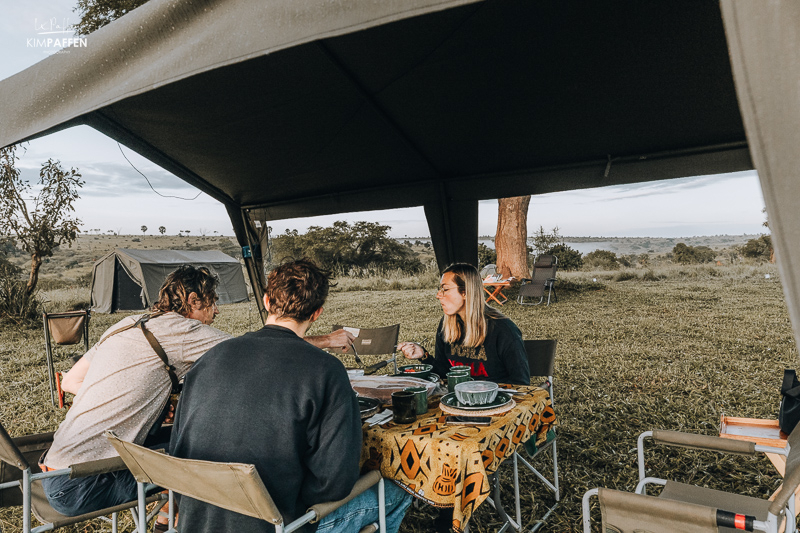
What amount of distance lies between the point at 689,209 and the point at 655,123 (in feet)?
36.6

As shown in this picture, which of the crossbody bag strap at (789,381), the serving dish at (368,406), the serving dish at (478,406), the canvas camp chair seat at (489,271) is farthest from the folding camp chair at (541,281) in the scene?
the serving dish at (368,406)

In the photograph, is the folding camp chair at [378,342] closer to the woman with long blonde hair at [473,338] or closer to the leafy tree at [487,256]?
the woman with long blonde hair at [473,338]

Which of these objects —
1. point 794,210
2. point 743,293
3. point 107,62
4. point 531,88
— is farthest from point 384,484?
point 743,293

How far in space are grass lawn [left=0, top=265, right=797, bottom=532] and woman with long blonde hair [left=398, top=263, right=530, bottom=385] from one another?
86 centimetres

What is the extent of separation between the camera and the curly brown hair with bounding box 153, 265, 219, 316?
208 cm

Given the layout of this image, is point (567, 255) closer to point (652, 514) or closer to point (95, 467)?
point (652, 514)

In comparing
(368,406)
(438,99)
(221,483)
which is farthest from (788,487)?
(438,99)

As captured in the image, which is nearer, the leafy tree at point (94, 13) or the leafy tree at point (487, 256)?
the leafy tree at point (94, 13)

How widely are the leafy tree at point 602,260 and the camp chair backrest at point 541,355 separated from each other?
1313cm

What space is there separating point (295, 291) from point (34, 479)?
1.09 meters

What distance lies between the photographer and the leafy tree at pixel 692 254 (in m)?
15.1

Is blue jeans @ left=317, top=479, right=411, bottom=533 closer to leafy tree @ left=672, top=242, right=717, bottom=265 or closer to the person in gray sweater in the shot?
the person in gray sweater

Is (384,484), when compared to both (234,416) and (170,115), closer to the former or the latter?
(234,416)

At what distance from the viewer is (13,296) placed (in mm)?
10602
